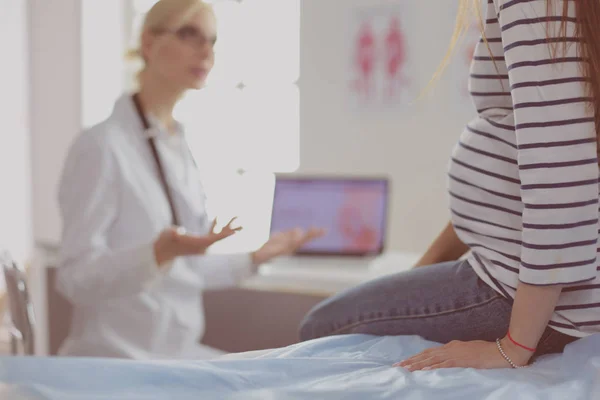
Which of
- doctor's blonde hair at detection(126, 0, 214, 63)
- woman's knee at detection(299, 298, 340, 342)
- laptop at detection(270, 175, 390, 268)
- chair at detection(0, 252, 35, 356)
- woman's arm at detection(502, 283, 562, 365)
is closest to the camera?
woman's arm at detection(502, 283, 562, 365)

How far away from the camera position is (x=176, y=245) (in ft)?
4.31

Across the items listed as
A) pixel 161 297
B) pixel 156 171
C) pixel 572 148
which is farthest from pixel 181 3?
pixel 572 148

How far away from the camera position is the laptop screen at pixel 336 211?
217 cm

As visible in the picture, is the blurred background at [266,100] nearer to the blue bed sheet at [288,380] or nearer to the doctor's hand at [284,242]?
the doctor's hand at [284,242]

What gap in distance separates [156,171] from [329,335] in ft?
2.63

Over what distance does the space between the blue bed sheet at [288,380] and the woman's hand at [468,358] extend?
19mm

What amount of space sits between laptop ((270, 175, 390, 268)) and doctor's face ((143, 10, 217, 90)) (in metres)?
0.75

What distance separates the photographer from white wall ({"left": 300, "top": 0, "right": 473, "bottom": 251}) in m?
2.54

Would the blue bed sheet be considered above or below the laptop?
above

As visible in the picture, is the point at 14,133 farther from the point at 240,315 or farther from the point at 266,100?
the point at 240,315

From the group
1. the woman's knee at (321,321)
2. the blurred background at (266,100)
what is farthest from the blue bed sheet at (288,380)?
the blurred background at (266,100)

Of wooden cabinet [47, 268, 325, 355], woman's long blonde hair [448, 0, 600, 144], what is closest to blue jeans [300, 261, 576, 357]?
woman's long blonde hair [448, 0, 600, 144]

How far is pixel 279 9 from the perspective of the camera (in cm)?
293

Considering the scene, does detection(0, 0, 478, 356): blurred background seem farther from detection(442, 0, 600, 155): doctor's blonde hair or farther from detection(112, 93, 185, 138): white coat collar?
detection(442, 0, 600, 155): doctor's blonde hair
